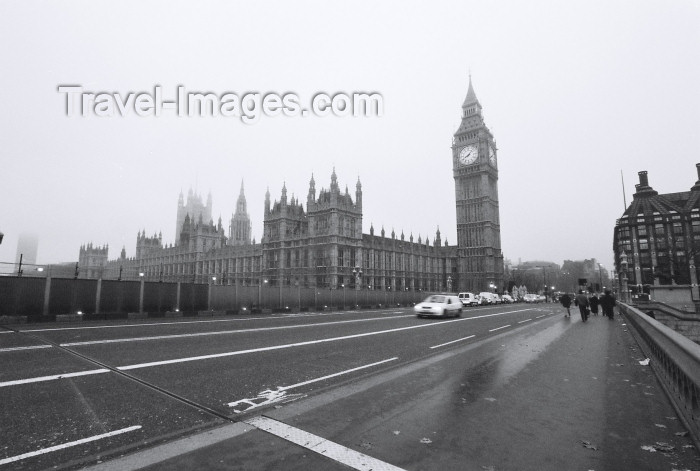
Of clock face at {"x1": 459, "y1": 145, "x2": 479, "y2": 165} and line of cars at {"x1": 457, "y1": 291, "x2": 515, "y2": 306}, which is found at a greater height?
clock face at {"x1": 459, "y1": 145, "x2": 479, "y2": 165}

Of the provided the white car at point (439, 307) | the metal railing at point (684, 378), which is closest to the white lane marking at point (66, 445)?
the metal railing at point (684, 378)

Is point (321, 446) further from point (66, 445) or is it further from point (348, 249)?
point (348, 249)

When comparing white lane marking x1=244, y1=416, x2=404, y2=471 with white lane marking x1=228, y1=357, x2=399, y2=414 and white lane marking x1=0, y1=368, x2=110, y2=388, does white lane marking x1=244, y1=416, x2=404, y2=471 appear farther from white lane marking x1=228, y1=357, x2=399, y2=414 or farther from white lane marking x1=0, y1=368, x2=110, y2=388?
white lane marking x1=0, y1=368, x2=110, y2=388

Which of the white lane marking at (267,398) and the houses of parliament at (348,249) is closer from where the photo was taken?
the white lane marking at (267,398)

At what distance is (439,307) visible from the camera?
835 inches

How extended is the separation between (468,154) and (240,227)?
3356 inches

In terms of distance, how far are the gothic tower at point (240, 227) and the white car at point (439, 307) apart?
122m

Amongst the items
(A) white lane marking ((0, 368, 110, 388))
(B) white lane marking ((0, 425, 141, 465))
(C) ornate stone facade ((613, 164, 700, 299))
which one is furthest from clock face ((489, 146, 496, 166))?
(B) white lane marking ((0, 425, 141, 465))

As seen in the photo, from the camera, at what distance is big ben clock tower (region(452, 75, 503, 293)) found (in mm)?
93188

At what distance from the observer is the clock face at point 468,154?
330ft

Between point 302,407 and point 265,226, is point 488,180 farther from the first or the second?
point 302,407

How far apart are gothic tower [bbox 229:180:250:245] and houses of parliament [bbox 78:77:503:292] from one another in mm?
380

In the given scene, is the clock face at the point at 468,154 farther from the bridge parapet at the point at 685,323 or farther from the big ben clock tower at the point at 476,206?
the bridge parapet at the point at 685,323

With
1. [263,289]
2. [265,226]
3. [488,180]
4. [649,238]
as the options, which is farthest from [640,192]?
[263,289]
